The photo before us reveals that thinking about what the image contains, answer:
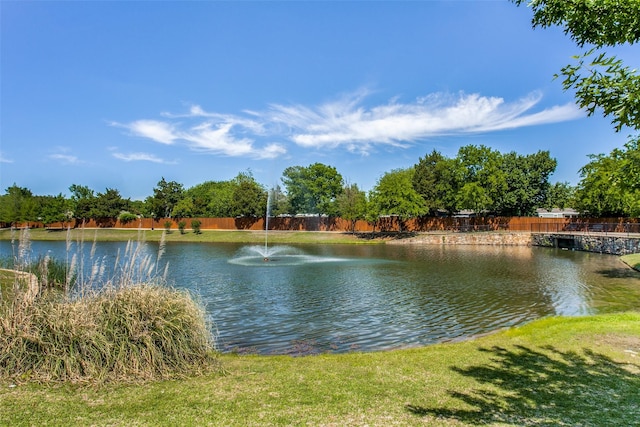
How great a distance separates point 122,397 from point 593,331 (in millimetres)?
9944

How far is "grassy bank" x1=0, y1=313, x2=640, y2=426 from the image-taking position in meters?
4.95

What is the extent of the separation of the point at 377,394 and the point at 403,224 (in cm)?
5830

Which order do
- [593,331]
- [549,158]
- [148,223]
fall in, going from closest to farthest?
[593,331] → [549,158] → [148,223]

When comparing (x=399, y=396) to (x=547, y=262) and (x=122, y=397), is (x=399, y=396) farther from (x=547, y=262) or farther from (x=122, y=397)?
(x=547, y=262)

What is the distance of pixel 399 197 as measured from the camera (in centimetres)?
5412

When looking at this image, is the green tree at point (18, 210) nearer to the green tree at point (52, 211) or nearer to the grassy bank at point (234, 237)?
the green tree at point (52, 211)

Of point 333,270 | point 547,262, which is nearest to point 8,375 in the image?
point 333,270

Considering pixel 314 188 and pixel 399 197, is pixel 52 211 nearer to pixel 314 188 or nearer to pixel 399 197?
pixel 314 188

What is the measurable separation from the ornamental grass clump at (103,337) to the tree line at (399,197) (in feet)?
159

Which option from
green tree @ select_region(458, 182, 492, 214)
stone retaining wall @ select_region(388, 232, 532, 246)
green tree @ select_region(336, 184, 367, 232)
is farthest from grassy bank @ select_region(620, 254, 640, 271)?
green tree @ select_region(336, 184, 367, 232)

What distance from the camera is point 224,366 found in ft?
24.0

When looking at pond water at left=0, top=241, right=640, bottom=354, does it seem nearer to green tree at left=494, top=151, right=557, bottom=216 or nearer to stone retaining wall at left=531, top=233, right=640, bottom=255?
stone retaining wall at left=531, top=233, right=640, bottom=255

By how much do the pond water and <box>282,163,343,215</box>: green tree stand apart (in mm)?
38007

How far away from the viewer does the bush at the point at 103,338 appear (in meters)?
6.16
